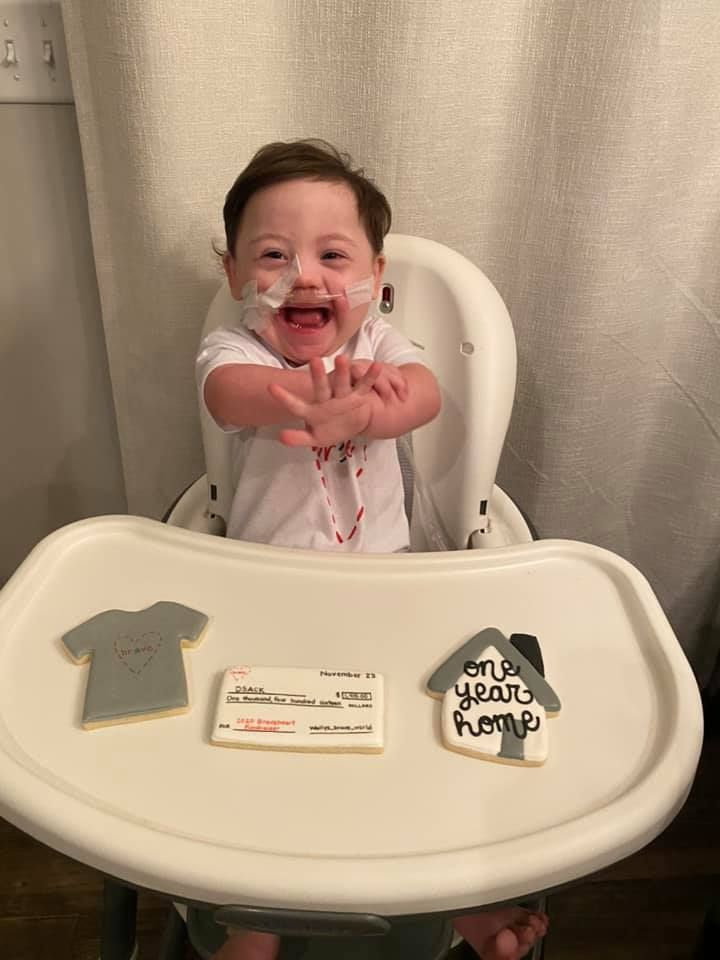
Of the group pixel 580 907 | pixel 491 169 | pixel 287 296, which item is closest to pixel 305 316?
pixel 287 296

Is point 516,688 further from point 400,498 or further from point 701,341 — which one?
point 701,341

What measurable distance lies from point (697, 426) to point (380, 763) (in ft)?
2.33

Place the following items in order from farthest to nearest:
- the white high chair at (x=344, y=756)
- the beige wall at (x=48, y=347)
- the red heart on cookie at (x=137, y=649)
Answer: the beige wall at (x=48, y=347)
the red heart on cookie at (x=137, y=649)
the white high chair at (x=344, y=756)

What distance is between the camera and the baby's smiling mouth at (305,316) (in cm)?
73

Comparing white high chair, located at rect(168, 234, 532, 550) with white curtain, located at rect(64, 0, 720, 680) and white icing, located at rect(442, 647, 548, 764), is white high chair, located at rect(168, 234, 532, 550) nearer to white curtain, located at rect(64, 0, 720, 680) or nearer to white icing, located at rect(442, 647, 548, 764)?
white curtain, located at rect(64, 0, 720, 680)

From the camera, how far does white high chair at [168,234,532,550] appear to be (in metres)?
0.77

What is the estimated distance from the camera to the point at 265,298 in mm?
700

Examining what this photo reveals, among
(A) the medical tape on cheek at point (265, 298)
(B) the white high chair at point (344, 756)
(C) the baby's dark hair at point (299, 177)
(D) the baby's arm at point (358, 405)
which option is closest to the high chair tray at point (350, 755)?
(B) the white high chair at point (344, 756)

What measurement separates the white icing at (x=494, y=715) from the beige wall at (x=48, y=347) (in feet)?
2.35

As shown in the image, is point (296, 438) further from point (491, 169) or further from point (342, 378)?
point (491, 169)

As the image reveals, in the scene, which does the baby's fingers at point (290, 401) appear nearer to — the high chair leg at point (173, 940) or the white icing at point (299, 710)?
the white icing at point (299, 710)

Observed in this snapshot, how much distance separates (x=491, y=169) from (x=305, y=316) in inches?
11.6

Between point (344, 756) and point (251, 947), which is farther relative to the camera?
point (251, 947)

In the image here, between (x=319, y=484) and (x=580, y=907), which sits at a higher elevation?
(x=319, y=484)
